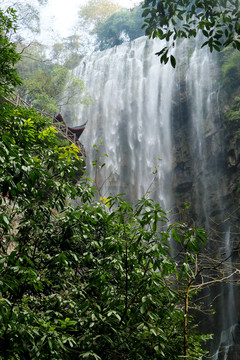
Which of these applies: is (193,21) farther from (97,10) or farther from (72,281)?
(97,10)

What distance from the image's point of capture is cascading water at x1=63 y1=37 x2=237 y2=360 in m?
16.8

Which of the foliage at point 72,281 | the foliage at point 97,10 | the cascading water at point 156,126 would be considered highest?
the foliage at point 97,10

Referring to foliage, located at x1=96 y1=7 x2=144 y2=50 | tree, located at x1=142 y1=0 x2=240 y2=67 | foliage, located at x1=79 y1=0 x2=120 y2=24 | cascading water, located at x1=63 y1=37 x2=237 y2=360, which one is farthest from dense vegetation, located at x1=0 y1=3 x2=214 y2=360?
foliage, located at x1=79 y1=0 x2=120 y2=24

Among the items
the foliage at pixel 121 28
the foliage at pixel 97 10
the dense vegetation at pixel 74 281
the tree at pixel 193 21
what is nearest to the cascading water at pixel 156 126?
the foliage at pixel 121 28

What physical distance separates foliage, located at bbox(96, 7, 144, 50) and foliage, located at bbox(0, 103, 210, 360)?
1039 inches

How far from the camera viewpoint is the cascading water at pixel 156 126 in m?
16.8

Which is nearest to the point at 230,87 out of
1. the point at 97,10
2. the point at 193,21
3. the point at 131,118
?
the point at 131,118

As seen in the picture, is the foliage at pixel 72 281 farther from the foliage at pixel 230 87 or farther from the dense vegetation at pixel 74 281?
the foliage at pixel 230 87

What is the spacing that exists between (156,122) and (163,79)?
3.16 metres

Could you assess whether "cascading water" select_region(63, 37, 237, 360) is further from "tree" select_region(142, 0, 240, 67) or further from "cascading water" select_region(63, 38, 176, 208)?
"tree" select_region(142, 0, 240, 67)

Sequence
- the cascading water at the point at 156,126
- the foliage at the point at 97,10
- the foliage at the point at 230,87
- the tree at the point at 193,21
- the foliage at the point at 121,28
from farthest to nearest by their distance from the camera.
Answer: the foliage at the point at 97,10
the foliage at the point at 121,28
the cascading water at the point at 156,126
the foliage at the point at 230,87
the tree at the point at 193,21

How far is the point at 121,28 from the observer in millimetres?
27422

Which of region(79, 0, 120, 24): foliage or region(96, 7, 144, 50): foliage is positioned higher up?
region(79, 0, 120, 24): foliage

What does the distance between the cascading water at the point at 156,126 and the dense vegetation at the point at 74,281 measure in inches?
476
